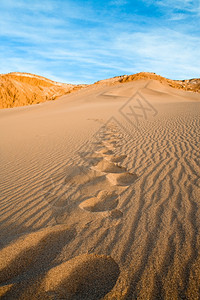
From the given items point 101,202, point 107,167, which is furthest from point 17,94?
point 101,202

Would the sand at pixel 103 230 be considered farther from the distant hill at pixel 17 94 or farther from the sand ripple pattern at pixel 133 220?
the distant hill at pixel 17 94

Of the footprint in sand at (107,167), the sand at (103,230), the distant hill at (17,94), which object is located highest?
the distant hill at (17,94)

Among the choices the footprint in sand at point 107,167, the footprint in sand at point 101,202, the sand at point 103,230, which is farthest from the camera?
the footprint in sand at point 107,167

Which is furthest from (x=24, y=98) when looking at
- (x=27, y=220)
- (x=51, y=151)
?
(x=27, y=220)

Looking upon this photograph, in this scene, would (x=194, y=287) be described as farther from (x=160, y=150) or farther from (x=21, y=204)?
(x=160, y=150)

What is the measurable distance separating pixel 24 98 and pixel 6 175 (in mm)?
54626

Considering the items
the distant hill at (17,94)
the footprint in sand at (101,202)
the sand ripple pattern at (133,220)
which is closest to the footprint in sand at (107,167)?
the sand ripple pattern at (133,220)

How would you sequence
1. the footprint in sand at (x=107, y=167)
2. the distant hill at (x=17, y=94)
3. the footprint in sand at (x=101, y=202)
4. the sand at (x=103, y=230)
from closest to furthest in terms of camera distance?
the sand at (x=103, y=230) → the footprint in sand at (x=101, y=202) → the footprint in sand at (x=107, y=167) → the distant hill at (x=17, y=94)

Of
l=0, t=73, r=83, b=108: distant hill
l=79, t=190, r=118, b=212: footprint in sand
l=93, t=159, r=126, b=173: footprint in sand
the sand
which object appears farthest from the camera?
l=0, t=73, r=83, b=108: distant hill

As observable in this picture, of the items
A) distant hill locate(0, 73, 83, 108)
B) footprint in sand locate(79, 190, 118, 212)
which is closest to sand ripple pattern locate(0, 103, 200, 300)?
footprint in sand locate(79, 190, 118, 212)

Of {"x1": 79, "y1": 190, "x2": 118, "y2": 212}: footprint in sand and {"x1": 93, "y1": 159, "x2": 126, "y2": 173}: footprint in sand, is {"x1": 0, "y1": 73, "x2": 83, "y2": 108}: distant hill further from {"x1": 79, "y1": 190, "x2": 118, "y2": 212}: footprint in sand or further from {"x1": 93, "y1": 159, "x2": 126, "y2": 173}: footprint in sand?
{"x1": 79, "y1": 190, "x2": 118, "y2": 212}: footprint in sand

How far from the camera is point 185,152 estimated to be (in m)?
4.13

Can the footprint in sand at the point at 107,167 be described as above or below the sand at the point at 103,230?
above

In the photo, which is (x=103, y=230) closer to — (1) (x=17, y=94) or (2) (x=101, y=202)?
(2) (x=101, y=202)
